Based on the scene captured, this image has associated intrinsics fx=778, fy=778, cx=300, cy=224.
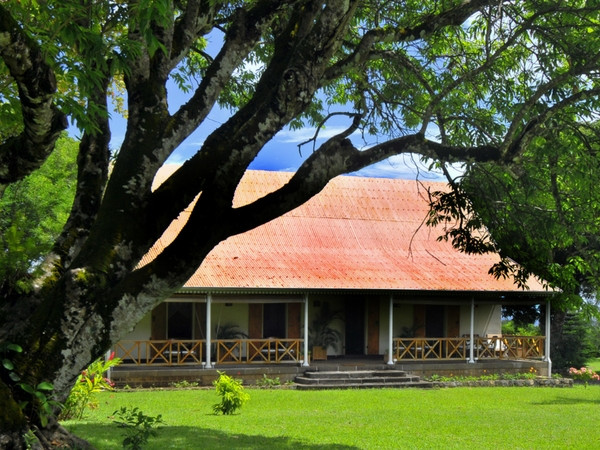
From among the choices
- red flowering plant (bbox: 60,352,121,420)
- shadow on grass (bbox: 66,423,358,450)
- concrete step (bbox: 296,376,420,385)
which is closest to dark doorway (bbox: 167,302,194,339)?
concrete step (bbox: 296,376,420,385)

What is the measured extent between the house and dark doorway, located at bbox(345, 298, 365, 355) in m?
0.04

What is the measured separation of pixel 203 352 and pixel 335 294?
4.57m

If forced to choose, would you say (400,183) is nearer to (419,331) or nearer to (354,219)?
(354,219)

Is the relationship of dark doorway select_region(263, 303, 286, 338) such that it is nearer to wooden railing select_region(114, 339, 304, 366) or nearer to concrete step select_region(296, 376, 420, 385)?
wooden railing select_region(114, 339, 304, 366)

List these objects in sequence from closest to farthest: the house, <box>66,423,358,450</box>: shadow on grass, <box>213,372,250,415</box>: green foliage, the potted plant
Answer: <box>66,423,358,450</box>: shadow on grass, <box>213,372,250,415</box>: green foliage, the house, the potted plant

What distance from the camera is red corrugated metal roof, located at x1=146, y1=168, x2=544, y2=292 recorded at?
22.1 m

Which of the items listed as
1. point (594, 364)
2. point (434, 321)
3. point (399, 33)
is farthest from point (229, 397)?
point (594, 364)

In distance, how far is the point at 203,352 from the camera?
2320 centimetres

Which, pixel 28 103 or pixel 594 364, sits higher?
pixel 28 103

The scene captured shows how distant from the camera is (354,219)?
2620 centimetres

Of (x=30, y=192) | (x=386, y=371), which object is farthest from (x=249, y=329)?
(x=30, y=192)

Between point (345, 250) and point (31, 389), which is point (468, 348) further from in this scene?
point (31, 389)

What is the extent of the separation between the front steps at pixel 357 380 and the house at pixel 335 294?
31.6 inches

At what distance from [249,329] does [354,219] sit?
17.3 ft
